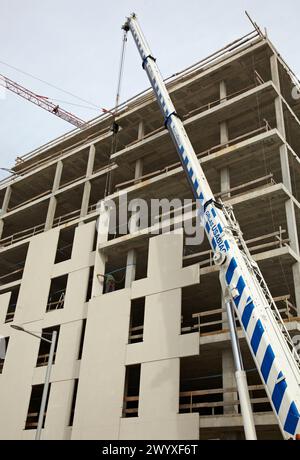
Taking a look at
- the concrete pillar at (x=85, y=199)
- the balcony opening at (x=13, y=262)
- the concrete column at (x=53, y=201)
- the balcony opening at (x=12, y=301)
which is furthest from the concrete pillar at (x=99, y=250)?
the balcony opening at (x=12, y=301)

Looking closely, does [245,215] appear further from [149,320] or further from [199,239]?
[149,320]

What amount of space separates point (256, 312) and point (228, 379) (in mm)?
10321

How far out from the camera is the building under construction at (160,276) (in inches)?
787

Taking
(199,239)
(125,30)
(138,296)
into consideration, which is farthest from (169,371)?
(125,30)

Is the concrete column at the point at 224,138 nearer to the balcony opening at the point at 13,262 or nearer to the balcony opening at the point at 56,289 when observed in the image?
the balcony opening at the point at 56,289

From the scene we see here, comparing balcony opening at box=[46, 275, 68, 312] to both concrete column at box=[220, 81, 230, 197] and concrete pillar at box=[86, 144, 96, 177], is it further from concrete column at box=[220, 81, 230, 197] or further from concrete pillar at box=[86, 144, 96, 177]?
concrete column at box=[220, 81, 230, 197]

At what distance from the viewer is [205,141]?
29328 millimetres

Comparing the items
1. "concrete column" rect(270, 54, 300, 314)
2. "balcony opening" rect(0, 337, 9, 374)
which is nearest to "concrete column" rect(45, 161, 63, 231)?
"balcony opening" rect(0, 337, 9, 374)

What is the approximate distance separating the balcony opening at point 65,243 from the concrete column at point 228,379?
1480 cm

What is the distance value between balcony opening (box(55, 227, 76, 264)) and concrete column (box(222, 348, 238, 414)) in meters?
14.8

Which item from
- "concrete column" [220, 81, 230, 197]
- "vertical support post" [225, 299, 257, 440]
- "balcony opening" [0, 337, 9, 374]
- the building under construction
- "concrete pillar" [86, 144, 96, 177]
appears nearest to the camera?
"vertical support post" [225, 299, 257, 440]

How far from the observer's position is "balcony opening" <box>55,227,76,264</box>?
103 ft

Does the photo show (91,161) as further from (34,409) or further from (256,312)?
(256,312)

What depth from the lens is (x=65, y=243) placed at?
3272 centimetres
